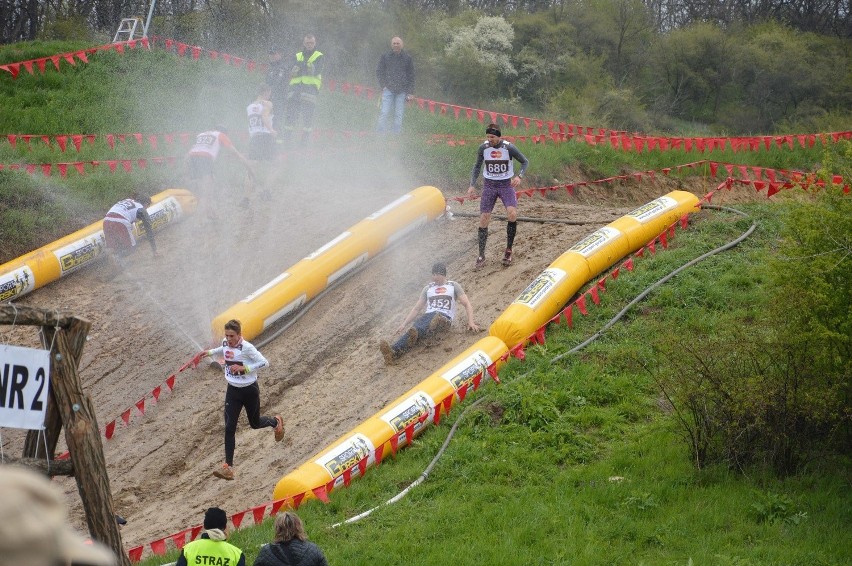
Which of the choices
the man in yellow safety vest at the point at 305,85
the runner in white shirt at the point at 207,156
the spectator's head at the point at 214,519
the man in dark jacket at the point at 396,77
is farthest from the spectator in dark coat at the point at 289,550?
the man in dark jacket at the point at 396,77

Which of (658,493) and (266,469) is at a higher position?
(658,493)

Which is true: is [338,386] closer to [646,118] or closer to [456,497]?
[456,497]

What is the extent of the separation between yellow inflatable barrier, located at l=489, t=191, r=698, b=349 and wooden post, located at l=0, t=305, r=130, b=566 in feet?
25.8

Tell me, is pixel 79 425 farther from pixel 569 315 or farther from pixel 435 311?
pixel 569 315

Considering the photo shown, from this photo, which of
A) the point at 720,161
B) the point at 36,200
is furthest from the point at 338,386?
the point at 720,161

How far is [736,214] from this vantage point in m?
17.6

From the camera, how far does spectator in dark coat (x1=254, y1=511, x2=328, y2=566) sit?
7.62 meters

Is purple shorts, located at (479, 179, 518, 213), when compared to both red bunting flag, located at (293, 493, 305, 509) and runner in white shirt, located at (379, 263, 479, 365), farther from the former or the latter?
red bunting flag, located at (293, 493, 305, 509)

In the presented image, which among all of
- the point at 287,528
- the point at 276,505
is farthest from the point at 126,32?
the point at 287,528

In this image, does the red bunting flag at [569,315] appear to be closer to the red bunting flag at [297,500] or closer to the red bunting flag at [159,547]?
the red bunting flag at [297,500]

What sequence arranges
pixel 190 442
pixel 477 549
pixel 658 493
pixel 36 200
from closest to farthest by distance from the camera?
pixel 477 549 < pixel 658 493 < pixel 190 442 < pixel 36 200

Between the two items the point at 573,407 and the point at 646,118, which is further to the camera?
the point at 646,118

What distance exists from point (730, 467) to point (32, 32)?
30.3 m

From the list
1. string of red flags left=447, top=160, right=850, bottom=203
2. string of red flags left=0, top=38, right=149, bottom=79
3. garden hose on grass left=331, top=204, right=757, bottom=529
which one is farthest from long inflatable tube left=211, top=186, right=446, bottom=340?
string of red flags left=0, top=38, right=149, bottom=79
